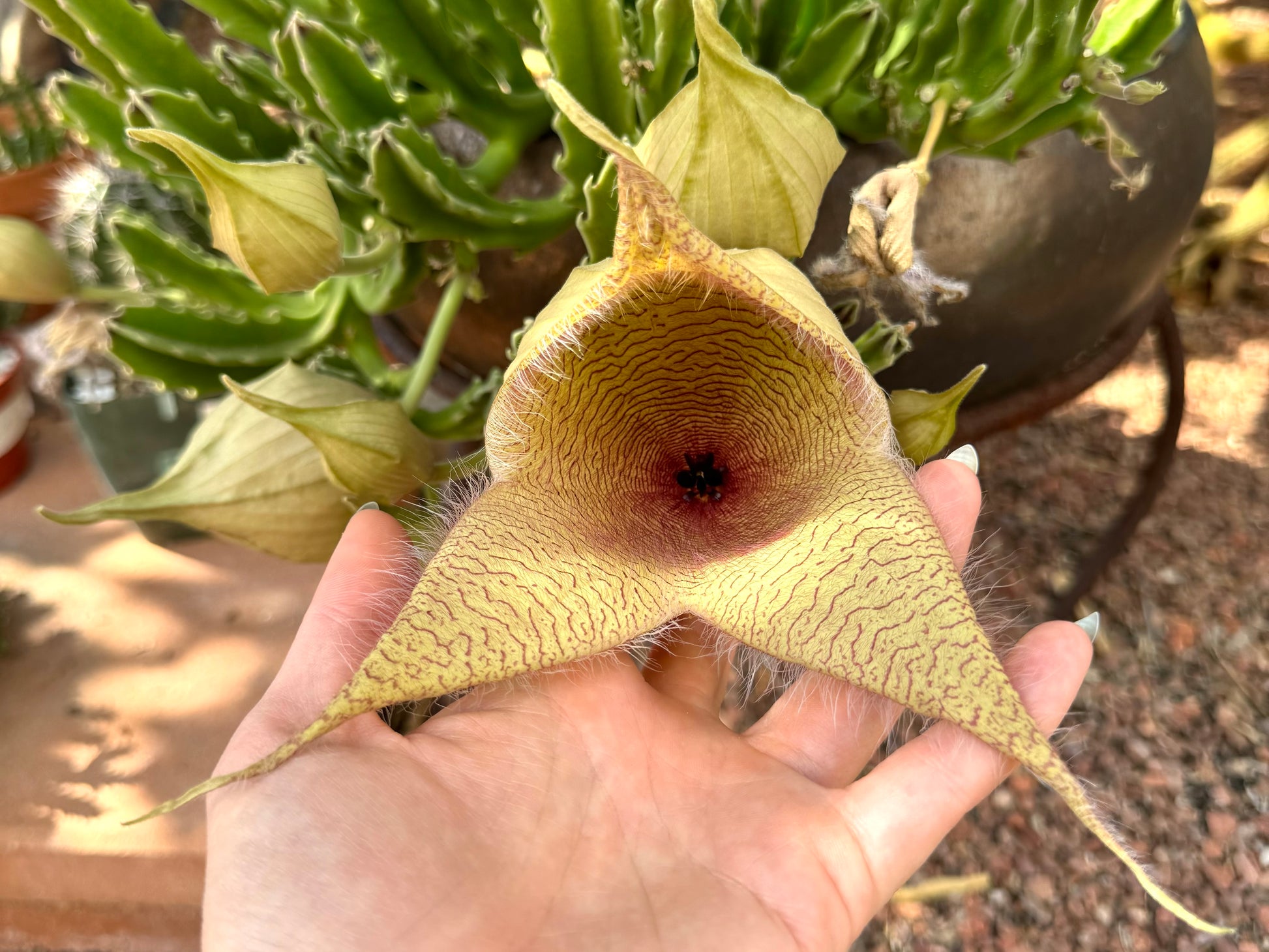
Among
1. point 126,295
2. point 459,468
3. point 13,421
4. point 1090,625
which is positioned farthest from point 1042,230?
point 13,421

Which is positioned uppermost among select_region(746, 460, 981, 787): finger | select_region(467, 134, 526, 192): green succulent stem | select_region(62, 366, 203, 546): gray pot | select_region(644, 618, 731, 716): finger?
select_region(467, 134, 526, 192): green succulent stem

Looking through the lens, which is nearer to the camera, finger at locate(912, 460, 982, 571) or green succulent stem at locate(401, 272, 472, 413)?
finger at locate(912, 460, 982, 571)

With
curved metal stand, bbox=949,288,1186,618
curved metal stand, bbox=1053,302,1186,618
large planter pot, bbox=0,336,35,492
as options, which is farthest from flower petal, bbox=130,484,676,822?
large planter pot, bbox=0,336,35,492

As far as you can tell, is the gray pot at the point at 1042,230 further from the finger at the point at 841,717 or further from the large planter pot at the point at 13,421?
the large planter pot at the point at 13,421

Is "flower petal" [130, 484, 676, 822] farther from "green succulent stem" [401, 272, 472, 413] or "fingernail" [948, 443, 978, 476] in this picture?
"fingernail" [948, 443, 978, 476]

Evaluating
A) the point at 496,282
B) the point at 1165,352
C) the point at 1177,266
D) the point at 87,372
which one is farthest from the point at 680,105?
the point at 1177,266

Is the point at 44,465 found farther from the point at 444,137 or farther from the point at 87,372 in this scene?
the point at 444,137
